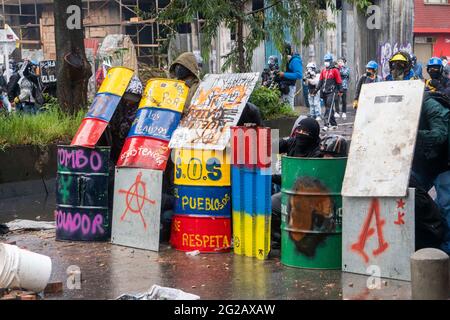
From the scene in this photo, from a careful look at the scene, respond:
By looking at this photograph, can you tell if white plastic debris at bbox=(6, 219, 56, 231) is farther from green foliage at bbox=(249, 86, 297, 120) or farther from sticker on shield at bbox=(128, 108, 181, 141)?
green foliage at bbox=(249, 86, 297, 120)

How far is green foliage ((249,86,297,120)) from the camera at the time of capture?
57.1ft

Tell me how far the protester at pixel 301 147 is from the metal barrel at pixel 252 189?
358 millimetres

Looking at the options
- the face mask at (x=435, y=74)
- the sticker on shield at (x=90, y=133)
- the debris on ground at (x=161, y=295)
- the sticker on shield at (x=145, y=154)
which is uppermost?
the face mask at (x=435, y=74)

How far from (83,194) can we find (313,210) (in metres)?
2.52

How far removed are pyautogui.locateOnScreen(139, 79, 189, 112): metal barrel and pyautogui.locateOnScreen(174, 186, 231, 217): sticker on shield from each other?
86cm

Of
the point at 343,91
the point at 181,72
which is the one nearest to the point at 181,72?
the point at 181,72

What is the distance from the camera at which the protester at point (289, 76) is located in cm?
1891

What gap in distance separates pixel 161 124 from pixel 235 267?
1.69 m

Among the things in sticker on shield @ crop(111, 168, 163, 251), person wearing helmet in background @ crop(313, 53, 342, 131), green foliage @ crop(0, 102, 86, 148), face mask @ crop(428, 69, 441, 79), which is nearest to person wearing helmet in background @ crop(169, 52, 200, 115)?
sticker on shield @ crop(111, 168, 163, 251)

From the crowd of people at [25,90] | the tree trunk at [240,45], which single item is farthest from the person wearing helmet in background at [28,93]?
the tree trunk at [240,45]

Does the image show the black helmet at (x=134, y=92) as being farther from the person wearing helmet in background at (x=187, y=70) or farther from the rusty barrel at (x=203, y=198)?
the rusty barrel at (x=203, y=198)

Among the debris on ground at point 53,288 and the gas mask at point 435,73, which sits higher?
the gas mask at point 435,73
